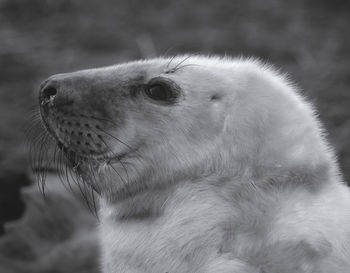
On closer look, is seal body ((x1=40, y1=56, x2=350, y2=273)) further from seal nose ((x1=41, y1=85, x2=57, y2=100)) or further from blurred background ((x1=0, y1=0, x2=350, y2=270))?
blurred background ((x1=0, y1=0, x2=350, y2=270))

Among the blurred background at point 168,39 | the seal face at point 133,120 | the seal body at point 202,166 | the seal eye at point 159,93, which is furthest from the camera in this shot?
the blurred background at point 168,39

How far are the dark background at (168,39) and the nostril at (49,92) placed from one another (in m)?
2.39

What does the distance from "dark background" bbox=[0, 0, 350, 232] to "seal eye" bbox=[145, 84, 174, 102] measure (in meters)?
2.58

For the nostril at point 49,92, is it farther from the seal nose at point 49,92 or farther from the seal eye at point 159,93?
the seal eye at point 159,93

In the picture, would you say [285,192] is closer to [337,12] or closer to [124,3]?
[337,12]

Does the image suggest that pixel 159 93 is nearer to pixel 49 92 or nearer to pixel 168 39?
pixel 49 92

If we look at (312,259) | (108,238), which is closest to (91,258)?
(108,238)

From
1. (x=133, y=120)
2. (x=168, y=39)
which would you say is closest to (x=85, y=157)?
(x=133, y=120)

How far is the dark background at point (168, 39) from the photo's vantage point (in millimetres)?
7055

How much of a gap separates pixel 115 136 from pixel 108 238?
454 mm

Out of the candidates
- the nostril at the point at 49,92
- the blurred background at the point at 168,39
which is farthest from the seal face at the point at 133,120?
the blurred background at the point at 168,39

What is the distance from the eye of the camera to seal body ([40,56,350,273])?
323cm

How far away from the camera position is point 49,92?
12.3 feet

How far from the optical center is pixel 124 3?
9922 millimetres
